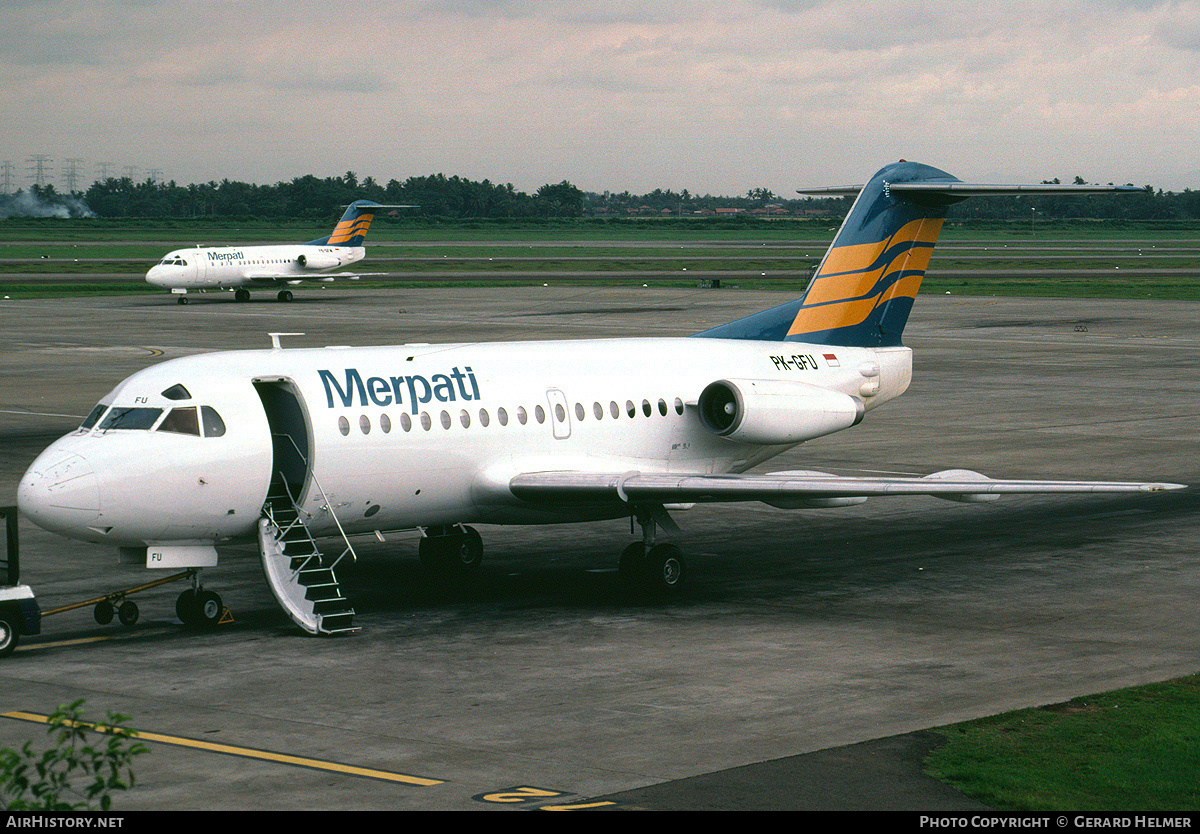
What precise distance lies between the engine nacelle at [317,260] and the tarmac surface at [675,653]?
57036 mm

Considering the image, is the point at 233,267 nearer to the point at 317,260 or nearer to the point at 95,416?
the point at 317,260

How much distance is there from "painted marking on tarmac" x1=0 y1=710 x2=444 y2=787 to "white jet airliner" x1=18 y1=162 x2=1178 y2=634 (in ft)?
14.6

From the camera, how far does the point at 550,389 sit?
919 inches

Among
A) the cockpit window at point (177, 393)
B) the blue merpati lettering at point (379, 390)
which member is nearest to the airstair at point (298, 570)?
the blue merpati lettering at point (379, 390)

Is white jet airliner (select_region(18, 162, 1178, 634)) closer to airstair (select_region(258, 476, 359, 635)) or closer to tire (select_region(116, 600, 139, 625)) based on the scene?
airstair (select_region(258, 476, 359, 635))

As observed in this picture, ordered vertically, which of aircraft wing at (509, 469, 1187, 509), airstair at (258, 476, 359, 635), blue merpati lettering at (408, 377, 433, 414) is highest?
blue merpati lettering at (408, 377, 433, 414)

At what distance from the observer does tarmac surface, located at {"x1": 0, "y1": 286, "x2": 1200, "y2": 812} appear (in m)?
13.9

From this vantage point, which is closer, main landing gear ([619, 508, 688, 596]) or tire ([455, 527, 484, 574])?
main landing gear ([619, 508, 688, 596])

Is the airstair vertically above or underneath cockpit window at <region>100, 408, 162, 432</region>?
underneath

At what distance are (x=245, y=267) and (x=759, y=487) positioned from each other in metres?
73.7

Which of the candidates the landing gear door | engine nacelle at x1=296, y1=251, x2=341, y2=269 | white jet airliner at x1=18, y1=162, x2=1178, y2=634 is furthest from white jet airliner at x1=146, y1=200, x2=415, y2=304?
the landing gear door

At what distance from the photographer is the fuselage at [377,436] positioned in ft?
63.6

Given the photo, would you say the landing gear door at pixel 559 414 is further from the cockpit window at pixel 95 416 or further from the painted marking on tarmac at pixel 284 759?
the painted marking on tarmac at pixel 284 759

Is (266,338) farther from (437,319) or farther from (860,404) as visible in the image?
(860,404)
